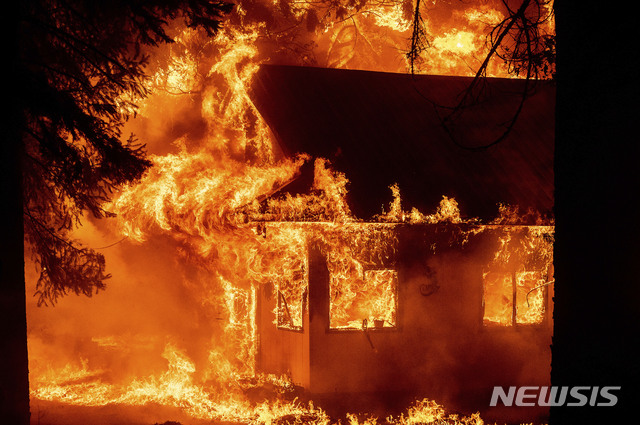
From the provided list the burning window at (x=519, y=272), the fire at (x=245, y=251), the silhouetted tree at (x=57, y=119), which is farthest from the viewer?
the burning window at (x=519, y=272)

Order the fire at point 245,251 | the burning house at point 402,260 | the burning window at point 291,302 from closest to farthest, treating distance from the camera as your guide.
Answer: the fire at point 245,251 < the burning house at point 402,260 < the burning window at point 291,302

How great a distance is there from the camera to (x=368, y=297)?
13.1 meters

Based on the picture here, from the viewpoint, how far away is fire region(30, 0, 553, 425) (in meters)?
12.0

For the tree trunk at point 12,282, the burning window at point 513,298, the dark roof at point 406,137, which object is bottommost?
the burning window at point 513,298

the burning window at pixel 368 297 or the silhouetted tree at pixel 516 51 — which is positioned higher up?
the silhouetted tree at pixel 516 51

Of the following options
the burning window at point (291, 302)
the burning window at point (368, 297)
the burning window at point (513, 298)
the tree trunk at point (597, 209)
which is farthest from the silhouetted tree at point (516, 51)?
the burning window at point (291, 302)

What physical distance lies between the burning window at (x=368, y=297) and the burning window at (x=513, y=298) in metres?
2.50

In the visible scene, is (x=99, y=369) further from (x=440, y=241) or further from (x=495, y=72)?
(x=495, y=72)

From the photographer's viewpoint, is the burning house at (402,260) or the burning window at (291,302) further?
the burning window at (291,302)

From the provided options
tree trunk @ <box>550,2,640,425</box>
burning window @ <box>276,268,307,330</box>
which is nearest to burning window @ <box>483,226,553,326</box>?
burning window @ <box>276,268,307,330</box>

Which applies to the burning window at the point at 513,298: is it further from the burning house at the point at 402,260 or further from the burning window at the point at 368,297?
the burning window at the point at 368,297

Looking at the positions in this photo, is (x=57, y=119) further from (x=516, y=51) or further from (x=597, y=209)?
(x=597, y=209)

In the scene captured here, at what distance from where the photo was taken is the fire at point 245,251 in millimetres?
12000

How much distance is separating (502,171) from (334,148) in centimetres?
434
